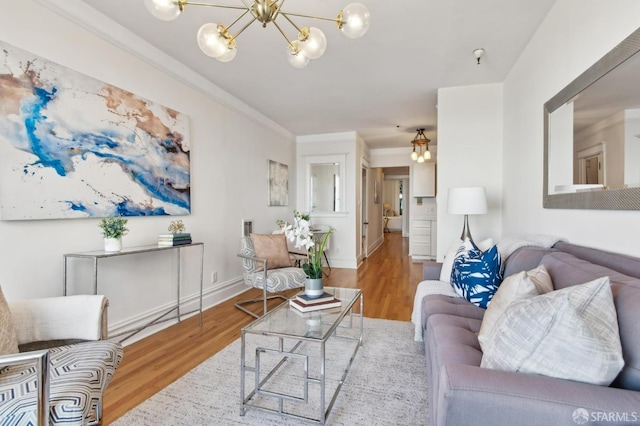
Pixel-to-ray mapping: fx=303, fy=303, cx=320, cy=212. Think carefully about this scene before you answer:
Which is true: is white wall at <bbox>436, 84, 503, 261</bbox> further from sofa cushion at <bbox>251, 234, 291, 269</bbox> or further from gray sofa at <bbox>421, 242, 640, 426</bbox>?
gray sofa at <bbox>421, 242, 640, 426</bbox>

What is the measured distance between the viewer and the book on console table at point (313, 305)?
196 centimetres

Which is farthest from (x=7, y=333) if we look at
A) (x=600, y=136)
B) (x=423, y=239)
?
(x=423, y=239)

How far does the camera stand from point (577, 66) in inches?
71.9

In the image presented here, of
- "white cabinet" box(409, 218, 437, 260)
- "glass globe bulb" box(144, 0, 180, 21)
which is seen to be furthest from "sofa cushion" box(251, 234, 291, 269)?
"white cabinet" box(409, 218, 437, 260)

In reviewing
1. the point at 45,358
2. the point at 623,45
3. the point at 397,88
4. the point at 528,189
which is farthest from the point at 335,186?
the point at 45,358

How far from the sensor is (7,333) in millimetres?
1264

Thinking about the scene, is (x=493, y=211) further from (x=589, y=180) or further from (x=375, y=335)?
(x=375, y=335)

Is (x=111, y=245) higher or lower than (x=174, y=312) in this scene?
higher

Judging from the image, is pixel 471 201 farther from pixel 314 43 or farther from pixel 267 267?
pixel 267 267

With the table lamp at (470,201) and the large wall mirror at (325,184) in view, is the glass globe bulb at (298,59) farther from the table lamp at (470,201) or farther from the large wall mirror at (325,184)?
the large wall mirror at (325,184)

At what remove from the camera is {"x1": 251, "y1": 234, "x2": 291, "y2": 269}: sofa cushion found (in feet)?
11.2

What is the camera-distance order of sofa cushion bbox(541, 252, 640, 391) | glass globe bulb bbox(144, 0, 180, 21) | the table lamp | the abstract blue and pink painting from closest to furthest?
sofa cushion bbox(541, 252, 640, 391) → glass globe bulb bbox(144, 0, 180, 21) → the abstract blue and pink painting → the table lamp

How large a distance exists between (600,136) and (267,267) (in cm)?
292

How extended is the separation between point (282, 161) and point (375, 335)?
3482mm
